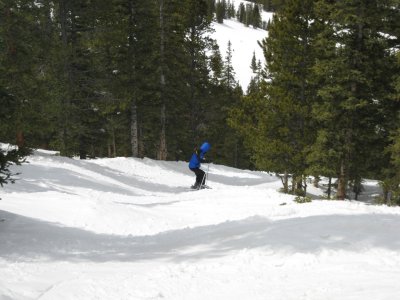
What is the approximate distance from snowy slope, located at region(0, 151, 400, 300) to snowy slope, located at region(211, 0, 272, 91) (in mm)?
94349

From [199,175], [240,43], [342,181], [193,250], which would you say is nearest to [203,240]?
[193,250]

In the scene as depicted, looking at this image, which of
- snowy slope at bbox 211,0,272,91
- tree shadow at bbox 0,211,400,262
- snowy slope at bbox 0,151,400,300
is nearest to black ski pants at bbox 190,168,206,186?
snowy slope at bbox 0,151,400,300

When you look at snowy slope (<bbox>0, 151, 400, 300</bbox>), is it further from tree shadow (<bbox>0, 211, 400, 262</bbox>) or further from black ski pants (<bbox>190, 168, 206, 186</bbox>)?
black ski pants (<bbox>190, 168, 206, 186</bbox>)

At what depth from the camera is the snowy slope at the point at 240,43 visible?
118662 mm

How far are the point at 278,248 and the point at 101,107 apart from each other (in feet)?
63.5

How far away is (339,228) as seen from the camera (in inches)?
318

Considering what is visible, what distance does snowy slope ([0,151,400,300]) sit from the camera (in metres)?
5.68

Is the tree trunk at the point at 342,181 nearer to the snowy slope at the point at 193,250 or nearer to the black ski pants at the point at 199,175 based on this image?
the snowy slope at the point at 193,250

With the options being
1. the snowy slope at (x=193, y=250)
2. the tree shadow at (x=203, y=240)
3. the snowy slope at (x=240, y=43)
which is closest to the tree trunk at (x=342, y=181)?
the snowy slope at (x=193, y=250)

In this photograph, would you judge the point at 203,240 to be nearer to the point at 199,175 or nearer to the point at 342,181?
the point at 342,181

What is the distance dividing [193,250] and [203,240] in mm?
708

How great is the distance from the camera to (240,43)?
469 feet

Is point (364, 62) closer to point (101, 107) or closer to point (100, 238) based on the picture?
point (100, 238)

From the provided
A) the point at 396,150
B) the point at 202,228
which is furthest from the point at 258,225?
the point at 396,150
